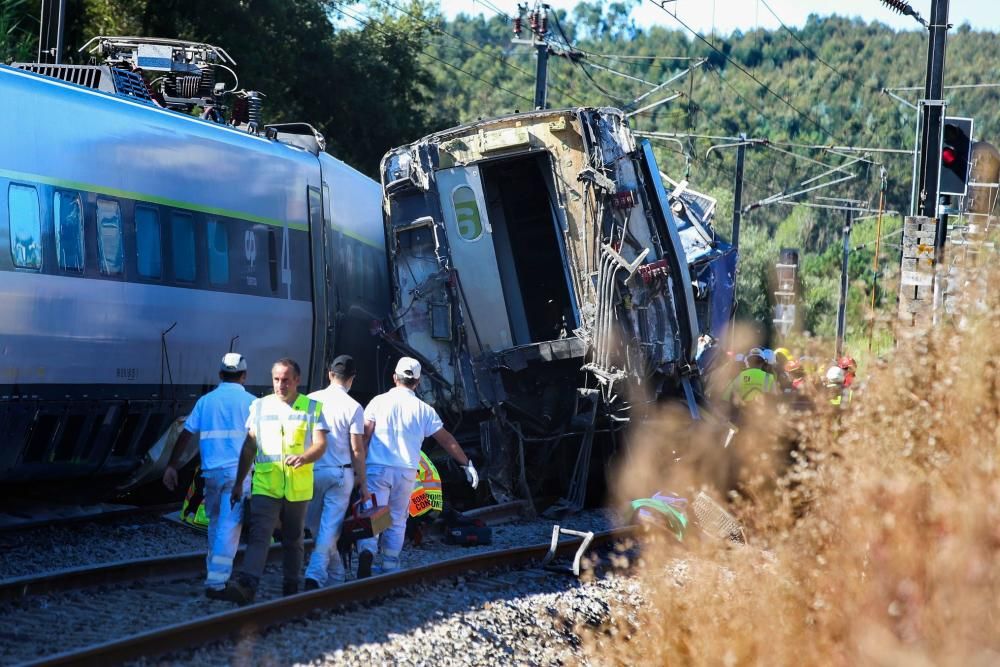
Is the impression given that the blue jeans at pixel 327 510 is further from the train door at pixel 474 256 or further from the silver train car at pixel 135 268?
the train door at pixel 474 256

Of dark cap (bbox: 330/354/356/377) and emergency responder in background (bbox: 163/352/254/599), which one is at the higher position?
dark cap (bbox: 330/354/356/377)

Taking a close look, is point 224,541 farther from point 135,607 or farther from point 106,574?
point 106,574

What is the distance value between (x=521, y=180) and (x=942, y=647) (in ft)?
38.0

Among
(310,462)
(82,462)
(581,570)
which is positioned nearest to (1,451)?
(82,462)

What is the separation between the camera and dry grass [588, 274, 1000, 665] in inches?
190

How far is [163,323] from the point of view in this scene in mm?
13422

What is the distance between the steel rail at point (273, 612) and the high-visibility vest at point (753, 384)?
201 inches

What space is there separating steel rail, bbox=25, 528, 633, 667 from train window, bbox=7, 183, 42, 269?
3.87 m

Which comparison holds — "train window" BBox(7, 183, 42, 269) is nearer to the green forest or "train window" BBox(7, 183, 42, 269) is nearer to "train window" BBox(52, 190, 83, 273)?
"train window" BBox(52, 190, 83, 273)

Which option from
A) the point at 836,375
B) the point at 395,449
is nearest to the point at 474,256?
the point at 836,375

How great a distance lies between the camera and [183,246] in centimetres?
1383

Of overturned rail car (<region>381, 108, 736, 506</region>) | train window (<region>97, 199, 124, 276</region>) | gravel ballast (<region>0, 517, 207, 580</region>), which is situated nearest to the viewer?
gravel ballast (<region>0, 517, 207, 580</region>)

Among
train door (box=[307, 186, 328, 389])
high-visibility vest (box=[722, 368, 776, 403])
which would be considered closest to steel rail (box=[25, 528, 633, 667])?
train door (box=[307, 186, 328, 389])

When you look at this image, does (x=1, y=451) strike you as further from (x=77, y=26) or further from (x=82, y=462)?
(x=77, y=26)
